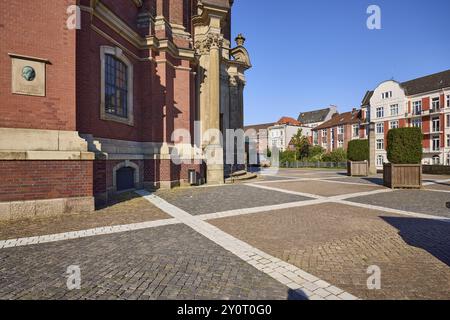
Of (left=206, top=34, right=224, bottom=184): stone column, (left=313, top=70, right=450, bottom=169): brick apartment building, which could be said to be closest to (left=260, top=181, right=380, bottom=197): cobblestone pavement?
(left=206, top=34, right=224, bottom=184): stone column

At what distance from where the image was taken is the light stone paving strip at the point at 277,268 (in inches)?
119

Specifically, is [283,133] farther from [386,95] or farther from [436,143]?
[436,143]

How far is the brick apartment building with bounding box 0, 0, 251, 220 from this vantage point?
22.0 feet

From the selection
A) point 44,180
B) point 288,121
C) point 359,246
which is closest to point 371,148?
point 359,246

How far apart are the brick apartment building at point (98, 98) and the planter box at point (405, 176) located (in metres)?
9.74

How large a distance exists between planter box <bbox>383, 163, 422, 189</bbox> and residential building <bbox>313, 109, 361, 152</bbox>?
39909 mm

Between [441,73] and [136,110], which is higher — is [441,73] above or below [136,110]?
above

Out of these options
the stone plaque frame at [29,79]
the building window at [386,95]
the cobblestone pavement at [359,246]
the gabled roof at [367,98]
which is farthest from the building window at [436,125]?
the stone plaque frame at [29,79]

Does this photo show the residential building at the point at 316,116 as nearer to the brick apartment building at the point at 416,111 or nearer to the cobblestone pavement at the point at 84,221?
the brick apartment building at the point at 416,111
